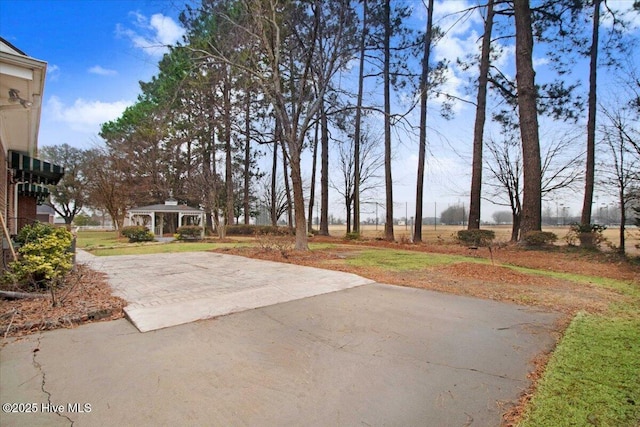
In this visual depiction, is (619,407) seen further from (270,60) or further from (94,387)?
(270,60)

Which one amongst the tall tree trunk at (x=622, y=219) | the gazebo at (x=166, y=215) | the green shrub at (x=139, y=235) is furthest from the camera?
the gazebo at (x=166, y=215)

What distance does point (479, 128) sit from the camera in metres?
14.3

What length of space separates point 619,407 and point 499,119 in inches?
644

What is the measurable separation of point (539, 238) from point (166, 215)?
2710cm

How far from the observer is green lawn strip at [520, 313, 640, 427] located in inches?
75.7

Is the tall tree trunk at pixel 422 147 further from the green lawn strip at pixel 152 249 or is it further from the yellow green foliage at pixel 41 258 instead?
the yellow green foliage at pixel 41 258

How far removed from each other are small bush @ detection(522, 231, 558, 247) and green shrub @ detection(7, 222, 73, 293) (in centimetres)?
1304

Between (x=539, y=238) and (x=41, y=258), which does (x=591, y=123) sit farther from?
(x=41, y=258)

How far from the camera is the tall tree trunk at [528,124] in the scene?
37.7 feet

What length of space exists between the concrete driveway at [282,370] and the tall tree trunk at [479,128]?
11032 millimetres

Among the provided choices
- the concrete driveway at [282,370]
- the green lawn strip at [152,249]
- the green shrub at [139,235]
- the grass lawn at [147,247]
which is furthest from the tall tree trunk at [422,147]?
the green shrub at [139,235]

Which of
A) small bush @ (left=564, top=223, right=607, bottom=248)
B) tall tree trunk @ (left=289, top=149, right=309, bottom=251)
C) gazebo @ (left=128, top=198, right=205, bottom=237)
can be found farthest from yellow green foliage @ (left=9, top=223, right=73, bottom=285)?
gazebo @ (left=128, top=198, right=205, bottom=237)

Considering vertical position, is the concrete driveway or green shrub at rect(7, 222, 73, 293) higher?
green shrub at rect(7, 222, 73, 293)

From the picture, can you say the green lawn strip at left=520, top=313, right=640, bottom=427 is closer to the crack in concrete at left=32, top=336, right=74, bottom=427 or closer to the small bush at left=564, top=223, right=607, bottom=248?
the crack in concrete at left=32, top=336, right=74, bottom=427
